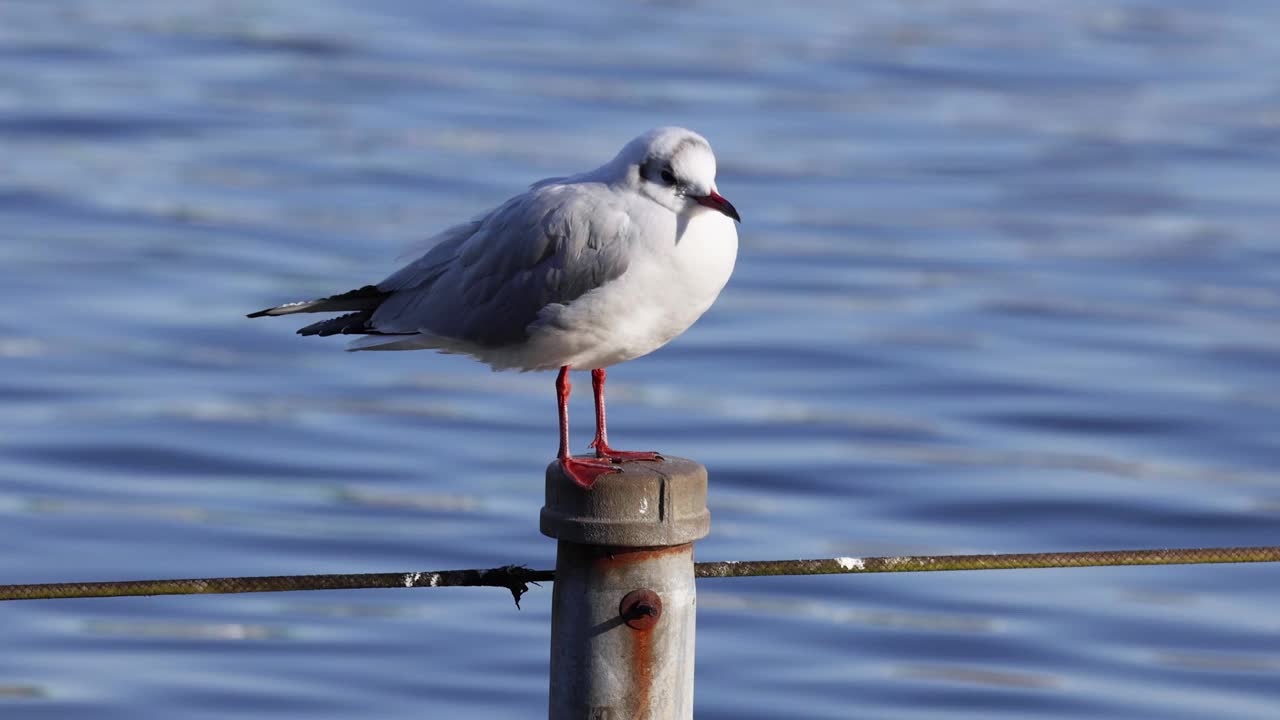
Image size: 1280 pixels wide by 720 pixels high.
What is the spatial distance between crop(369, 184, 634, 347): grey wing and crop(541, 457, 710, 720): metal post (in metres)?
1.13

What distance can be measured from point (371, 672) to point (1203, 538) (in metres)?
4.70

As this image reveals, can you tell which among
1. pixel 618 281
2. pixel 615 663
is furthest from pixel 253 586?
pixel 618 281

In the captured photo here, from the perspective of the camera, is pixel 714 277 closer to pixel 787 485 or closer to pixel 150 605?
pixel 150 605

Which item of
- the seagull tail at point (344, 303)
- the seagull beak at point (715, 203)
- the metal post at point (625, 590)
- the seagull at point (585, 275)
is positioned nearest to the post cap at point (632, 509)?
the metal post at point (625, 590)

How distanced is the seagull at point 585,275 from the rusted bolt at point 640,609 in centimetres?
56

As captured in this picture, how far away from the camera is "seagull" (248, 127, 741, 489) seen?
19.5 ft

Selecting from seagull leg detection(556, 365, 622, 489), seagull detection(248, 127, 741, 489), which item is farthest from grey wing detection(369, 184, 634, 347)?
seagull leg detection(556, 365, 622, 489)

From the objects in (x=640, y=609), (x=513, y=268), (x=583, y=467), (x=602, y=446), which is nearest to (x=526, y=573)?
(x=583, y=467)

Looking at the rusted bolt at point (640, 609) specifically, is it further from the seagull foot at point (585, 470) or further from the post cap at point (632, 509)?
the seagull foot at point (585, 470)

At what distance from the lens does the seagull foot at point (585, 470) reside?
196 inches

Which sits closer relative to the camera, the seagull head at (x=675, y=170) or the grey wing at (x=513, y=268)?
the seagull head at (x=675, y=170)

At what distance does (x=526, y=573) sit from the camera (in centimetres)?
534

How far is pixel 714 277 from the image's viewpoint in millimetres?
5949

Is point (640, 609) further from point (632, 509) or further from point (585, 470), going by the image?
point (585, 470)
